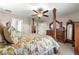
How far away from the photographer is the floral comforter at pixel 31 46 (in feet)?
4.53

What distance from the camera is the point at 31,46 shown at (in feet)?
4.56

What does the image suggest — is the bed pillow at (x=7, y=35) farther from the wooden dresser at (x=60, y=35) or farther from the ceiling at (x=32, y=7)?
the wooden dresser at (x=60, y=35)

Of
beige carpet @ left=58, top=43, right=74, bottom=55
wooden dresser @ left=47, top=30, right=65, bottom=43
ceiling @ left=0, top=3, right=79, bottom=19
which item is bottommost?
beige carpet @ left=58, top=43, right=74, bottom=55

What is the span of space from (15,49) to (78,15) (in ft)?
2.75

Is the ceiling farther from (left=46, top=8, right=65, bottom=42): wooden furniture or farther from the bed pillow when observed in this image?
the bed pillow

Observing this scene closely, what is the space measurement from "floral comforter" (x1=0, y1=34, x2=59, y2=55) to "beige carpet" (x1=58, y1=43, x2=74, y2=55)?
0.06 m

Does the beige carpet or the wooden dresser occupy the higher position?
the wooden dresser

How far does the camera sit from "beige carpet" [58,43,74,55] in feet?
4.49

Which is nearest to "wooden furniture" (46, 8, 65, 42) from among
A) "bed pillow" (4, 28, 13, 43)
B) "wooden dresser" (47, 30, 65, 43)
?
"wooden dresser" (47, 30, 65, 43)

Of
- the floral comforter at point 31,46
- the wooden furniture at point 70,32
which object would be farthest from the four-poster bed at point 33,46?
the wooden furniture at point 70,32

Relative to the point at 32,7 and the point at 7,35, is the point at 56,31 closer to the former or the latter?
the point at 32,7

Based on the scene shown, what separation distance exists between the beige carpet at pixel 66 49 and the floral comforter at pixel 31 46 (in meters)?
0.06

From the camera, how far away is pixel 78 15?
1.38 meters
